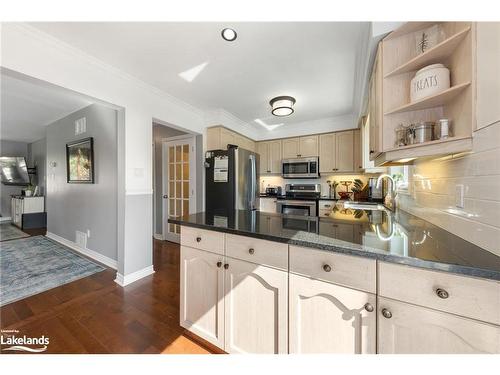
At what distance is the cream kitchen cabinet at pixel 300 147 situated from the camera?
3.82 metres

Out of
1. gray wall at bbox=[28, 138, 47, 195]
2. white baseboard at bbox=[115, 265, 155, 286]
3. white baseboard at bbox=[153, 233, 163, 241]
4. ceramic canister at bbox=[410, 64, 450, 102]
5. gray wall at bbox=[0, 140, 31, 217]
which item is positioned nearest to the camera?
ceramic canister at bbox=[410, 64, 450, 102]

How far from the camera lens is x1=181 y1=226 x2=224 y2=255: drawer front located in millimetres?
1150

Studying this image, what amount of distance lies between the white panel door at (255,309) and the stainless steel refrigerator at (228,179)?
71.2 inches

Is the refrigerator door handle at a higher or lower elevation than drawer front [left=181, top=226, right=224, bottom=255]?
higher

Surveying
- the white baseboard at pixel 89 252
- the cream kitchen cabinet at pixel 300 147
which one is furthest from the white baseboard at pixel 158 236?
the cream kitchen cabinet at pixel 300 147

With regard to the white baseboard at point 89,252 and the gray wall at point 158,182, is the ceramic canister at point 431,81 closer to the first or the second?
the white baseboard at point 89,252

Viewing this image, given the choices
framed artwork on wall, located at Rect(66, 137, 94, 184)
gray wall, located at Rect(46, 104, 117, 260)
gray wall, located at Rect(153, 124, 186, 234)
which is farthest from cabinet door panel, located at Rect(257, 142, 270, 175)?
framed artwork on wall, located at Rect(66, 137, 94, 184)

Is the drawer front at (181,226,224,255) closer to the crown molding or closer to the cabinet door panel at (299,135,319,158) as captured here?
the crown molding

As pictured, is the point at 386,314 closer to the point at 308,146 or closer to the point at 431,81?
the point at 431,81

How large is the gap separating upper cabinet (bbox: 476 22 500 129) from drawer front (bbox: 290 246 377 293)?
2.45 feet

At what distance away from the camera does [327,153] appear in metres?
3.70

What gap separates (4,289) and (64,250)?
48.9 inches
